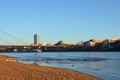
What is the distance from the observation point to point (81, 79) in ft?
110

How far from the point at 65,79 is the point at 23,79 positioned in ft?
16.6

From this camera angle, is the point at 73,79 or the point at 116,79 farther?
the point at 116,79

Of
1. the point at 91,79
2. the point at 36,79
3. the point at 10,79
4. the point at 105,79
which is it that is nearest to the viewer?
the point at 10,79

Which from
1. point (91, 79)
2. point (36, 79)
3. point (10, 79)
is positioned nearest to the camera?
point (10, 79)

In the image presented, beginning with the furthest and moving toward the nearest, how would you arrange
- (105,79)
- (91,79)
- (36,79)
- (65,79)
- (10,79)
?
(105,79), (91,79), (65,79), (36,79), (10,79)

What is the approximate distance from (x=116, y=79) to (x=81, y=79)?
6.11 metres

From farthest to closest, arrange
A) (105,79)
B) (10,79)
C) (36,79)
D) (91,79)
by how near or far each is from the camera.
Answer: (105,79), (91,79), (36,79), (10,79)

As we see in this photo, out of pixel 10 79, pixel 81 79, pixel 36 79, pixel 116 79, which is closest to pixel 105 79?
pixel 116 79

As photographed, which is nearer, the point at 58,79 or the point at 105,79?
the point at 58,79

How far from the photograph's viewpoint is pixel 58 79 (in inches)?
1220

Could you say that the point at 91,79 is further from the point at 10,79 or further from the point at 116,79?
the point at 10,79

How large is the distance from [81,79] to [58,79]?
342cm

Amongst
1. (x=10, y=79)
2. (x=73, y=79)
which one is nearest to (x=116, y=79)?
(x=73, y=79)

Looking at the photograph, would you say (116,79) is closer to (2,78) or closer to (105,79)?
(105,79)
